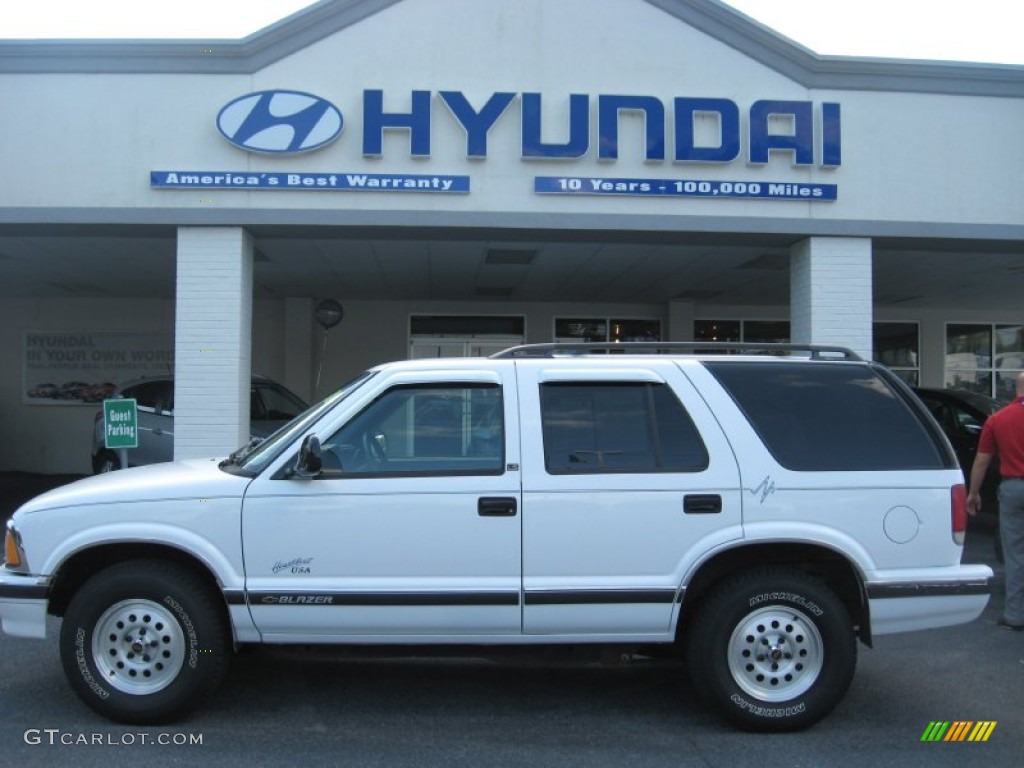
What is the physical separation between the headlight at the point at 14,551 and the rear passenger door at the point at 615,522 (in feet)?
8.42

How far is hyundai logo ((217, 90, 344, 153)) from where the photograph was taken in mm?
8969

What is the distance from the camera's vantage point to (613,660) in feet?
14.6

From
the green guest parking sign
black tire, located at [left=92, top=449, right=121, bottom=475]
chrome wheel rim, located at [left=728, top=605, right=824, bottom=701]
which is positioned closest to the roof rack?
chrome wheel rim, located at [left=728, top=605, right=824, bottom=701]

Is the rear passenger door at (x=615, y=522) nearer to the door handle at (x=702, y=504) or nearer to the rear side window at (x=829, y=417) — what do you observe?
the door handle at (x=702, y=504)

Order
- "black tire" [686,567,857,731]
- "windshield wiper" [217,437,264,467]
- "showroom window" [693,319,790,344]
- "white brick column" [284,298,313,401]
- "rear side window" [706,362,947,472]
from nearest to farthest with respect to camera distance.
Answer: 1. "black tire" [686,567,857,731]
2. "rear side window" [706,362,947,472]
3. "windshield wiper" [217,437,264,467]
4. "white brick column" [284,298,313,401]
5. "showroom window" [693,319,790,344]

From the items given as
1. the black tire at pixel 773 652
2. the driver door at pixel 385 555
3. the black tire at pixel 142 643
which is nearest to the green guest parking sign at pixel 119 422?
the black tire at pixel 142 643

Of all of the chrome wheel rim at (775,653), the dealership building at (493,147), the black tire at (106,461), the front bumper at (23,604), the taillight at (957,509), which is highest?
the dealership building at (493,147)

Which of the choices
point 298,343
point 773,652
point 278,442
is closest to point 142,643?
point 278,442

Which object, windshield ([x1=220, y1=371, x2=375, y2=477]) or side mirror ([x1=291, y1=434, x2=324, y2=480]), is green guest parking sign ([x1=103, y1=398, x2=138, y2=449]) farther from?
side mirror ([x1=291, y1=434, x2=324, y2=480])

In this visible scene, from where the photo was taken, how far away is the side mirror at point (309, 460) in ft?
13.3

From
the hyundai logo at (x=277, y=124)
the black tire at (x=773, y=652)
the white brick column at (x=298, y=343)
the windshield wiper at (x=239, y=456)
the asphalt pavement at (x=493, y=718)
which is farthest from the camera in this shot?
the white brick column at (x=298, y=343)

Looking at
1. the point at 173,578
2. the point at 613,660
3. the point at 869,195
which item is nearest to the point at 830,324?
the point at 869,195

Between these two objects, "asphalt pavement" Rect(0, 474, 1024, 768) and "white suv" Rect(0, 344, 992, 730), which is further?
"white suv" Rect(0, 344, 992, 730)

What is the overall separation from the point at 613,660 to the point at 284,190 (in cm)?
658
